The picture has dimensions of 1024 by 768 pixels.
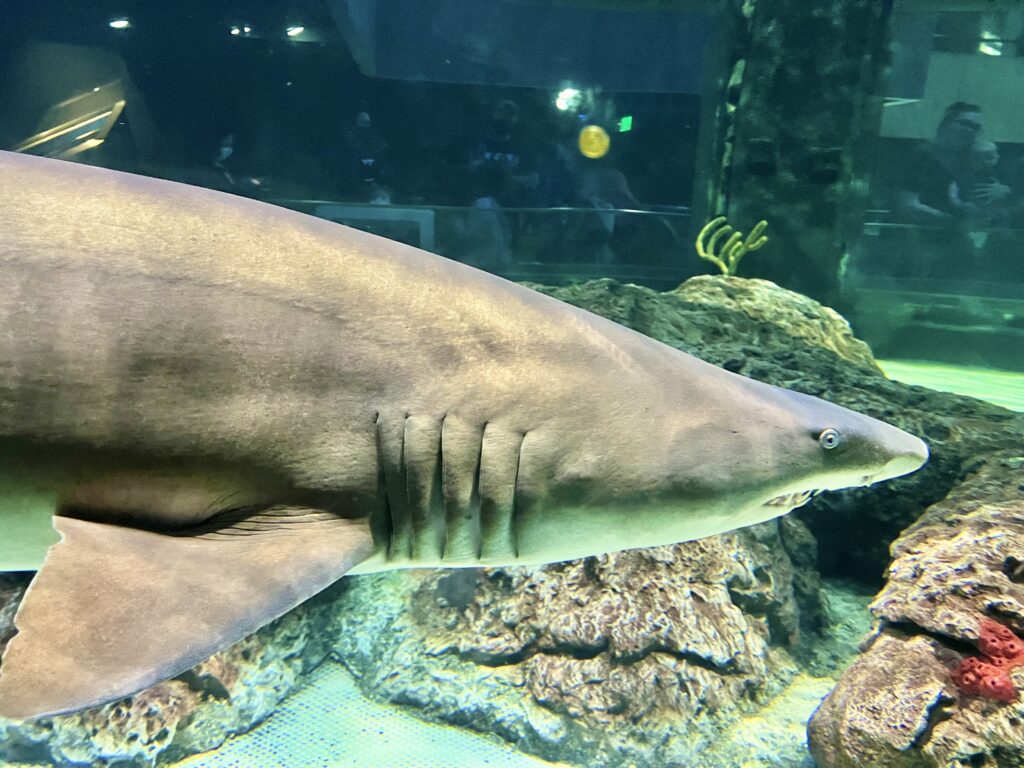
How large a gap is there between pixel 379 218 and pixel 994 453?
9.19 meters

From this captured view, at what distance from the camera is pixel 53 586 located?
1.05 metres

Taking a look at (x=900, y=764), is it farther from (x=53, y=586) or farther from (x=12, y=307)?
(x=12, y=307)

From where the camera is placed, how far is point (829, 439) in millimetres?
1593

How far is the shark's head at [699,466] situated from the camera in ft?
4.93

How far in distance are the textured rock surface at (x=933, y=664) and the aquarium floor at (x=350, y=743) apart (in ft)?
3.39

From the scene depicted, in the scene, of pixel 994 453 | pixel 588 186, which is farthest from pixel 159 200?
pixel 588 186

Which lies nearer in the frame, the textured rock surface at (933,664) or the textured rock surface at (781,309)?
the textured rock surface at (933,664)

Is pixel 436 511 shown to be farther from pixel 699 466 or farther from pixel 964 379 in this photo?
pixel 964 379

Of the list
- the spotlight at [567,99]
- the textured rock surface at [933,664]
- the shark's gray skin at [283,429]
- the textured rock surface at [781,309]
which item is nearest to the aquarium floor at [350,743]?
the textured rock surface at [933,664]

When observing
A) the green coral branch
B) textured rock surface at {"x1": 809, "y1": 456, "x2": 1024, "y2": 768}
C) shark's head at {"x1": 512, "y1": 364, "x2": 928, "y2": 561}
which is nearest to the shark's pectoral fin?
shark's head at {"x1": 512, "y1": 364, "x2": 928, "y2": 561}

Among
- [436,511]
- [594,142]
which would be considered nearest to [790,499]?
[436,511]

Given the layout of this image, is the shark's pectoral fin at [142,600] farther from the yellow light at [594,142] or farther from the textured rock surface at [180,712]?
the yellow light at [594,142]

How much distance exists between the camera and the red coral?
2.03 metres

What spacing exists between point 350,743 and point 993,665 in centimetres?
207
